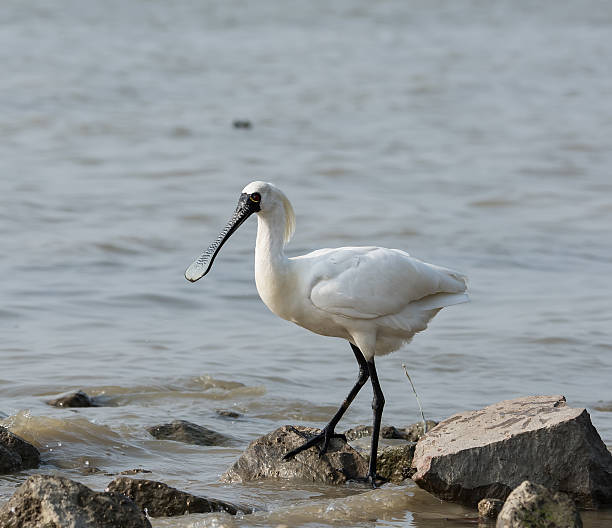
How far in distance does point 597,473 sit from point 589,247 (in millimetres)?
7326

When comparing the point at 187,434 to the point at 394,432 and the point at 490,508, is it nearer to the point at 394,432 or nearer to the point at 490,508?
the point at 394,432

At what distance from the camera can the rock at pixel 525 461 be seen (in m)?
5.71

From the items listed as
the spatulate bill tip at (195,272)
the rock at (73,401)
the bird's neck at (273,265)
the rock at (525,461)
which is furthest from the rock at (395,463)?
the rock at (73,401)

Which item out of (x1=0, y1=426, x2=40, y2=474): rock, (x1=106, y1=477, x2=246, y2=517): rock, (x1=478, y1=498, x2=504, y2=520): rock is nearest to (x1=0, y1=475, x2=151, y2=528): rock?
(x1=106, y1=477, x2=246, y2=517): rock

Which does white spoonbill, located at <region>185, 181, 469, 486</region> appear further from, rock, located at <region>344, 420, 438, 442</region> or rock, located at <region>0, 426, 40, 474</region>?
rock, located at <region>0, 426, 40, 474</region>

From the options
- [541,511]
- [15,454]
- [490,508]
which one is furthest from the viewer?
[15,454]

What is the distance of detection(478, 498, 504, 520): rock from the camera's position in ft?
18.2

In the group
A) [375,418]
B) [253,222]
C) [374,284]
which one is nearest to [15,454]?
[375,418]

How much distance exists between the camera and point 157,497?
17.9 ft

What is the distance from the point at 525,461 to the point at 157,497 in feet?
6.13

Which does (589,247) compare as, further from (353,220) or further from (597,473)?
(597,473)

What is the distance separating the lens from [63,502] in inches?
188

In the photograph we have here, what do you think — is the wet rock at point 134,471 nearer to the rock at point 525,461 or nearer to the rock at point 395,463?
the rock at point 395,463

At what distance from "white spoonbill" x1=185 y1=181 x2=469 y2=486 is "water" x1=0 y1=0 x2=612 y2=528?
3.08ft
